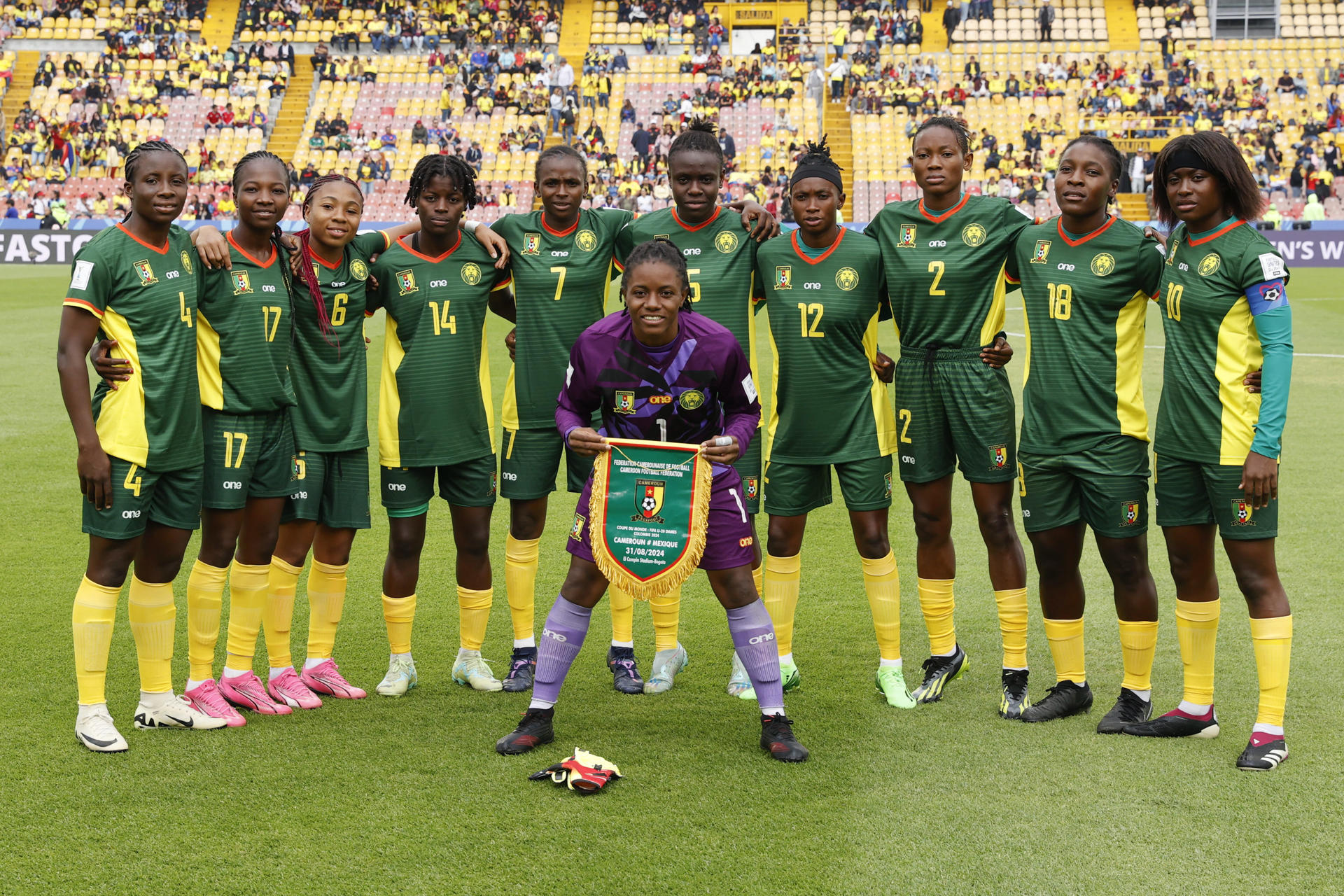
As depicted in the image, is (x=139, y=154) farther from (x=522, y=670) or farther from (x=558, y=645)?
(x=522, y=670)

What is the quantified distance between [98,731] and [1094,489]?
395 cm

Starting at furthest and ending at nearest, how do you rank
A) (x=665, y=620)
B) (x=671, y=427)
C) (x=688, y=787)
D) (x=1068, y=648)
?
(x=665, y=620)
(x=1068, y=648)
(x=671, y=427)
(x=688, y=787)

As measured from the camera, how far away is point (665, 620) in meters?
→ 5.77

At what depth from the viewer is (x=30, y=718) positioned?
4.99 meters

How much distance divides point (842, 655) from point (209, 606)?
2842 mm

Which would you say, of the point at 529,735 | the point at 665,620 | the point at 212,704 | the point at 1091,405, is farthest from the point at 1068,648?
the point at 212,704

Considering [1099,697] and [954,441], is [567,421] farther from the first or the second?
[1099,697]

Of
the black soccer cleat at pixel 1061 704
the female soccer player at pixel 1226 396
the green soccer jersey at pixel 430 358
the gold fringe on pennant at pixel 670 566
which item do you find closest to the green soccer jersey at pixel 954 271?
the female soccer player at pixel 1226 396

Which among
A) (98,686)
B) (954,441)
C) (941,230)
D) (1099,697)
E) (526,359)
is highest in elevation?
(941,230)

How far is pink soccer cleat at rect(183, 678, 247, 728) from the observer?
16.5 ft

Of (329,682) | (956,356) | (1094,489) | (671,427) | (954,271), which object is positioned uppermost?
(954,271)

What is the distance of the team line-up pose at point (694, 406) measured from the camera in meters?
4.65

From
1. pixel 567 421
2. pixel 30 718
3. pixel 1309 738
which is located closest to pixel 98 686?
pixel 30 718

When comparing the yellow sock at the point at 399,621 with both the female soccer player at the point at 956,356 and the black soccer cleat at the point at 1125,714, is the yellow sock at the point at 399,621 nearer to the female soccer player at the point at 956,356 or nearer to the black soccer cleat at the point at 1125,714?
the female soccer player at the point at 956,356
